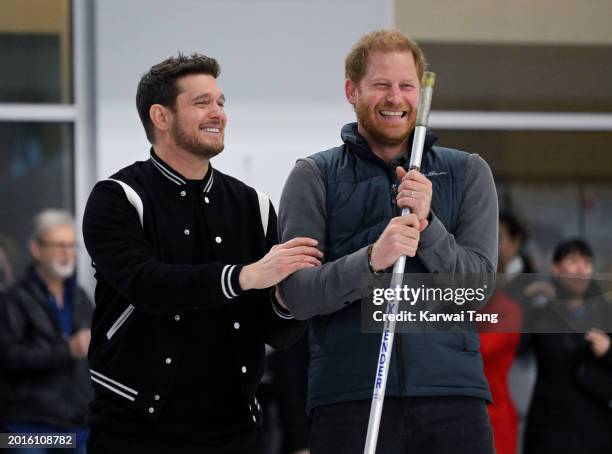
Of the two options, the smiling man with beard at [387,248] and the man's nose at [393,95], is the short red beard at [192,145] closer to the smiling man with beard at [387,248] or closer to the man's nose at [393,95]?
the smiling man with beard at [387,248]

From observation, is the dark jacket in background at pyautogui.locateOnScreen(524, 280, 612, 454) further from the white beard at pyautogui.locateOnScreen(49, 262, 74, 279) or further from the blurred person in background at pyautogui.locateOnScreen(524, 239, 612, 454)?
the white beard at pyautogui.locateOnScreen(49, 262, 74, 279)

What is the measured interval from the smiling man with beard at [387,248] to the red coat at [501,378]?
Answer: 227cm

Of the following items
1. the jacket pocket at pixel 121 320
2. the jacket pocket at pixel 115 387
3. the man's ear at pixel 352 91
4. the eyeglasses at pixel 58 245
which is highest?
the man's ear at pixel 352 91

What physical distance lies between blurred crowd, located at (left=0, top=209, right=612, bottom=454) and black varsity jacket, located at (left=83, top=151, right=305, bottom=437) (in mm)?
1308

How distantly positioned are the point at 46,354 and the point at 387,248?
8.90ft

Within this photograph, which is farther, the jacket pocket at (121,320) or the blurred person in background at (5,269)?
the blurred person in background at (5,269)

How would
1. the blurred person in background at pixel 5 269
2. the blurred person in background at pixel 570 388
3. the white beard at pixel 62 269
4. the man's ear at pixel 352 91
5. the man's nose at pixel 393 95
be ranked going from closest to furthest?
the man's nose at pixel 393 95
the man's ear at pixel 352 91
the white beard at pixel 62 269
the blurred person in background at pixel 570 388
the blurred person in background at pixel 5 269

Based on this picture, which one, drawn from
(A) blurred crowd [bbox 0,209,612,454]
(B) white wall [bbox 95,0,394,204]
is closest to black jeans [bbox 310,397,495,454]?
(A) blurred crowd [bbox 0,209,612,454]

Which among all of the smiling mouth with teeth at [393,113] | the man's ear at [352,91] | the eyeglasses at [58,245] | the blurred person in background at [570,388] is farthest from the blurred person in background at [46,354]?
the smiling mouth with teeth at [393,113]

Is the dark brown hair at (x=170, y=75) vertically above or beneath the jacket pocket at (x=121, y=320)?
above

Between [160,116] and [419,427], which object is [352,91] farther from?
[419,427]

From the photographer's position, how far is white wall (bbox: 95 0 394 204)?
22.8ft

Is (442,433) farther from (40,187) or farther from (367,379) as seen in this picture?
(40,187)

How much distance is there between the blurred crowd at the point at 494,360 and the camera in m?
5.29
